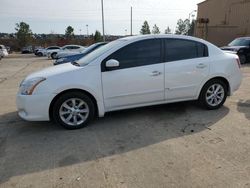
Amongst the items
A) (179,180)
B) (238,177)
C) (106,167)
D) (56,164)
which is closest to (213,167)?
(238,177)

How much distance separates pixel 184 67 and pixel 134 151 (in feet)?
7.11

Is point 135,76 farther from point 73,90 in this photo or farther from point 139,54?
point 73,90

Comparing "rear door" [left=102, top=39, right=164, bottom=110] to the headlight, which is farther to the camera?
"rear door" [left=102, top=39, right=164, bottom=110]

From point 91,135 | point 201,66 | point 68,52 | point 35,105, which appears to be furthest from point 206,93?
point 68,52

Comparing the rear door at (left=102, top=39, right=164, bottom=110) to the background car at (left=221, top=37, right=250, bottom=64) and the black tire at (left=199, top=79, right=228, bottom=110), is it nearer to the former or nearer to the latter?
the black tire at (left=199, top=79, right=228, bottom=110)

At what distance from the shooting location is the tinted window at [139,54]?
4.62 metres

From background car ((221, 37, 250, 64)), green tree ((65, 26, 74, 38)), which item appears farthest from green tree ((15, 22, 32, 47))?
background car ((221, 37, 250, 64))

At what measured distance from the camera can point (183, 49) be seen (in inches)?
199

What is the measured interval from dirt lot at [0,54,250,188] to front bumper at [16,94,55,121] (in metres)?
0.32

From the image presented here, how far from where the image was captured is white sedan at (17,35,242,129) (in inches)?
170

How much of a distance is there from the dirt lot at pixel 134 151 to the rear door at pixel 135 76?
0.46 meters

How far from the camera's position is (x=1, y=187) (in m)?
2.84

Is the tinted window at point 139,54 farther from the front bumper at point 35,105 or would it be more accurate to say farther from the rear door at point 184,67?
the front bumper at point 35,105

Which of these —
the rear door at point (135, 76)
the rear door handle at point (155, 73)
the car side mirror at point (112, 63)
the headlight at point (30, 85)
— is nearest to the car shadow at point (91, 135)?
the rear door at point (135, 76)
